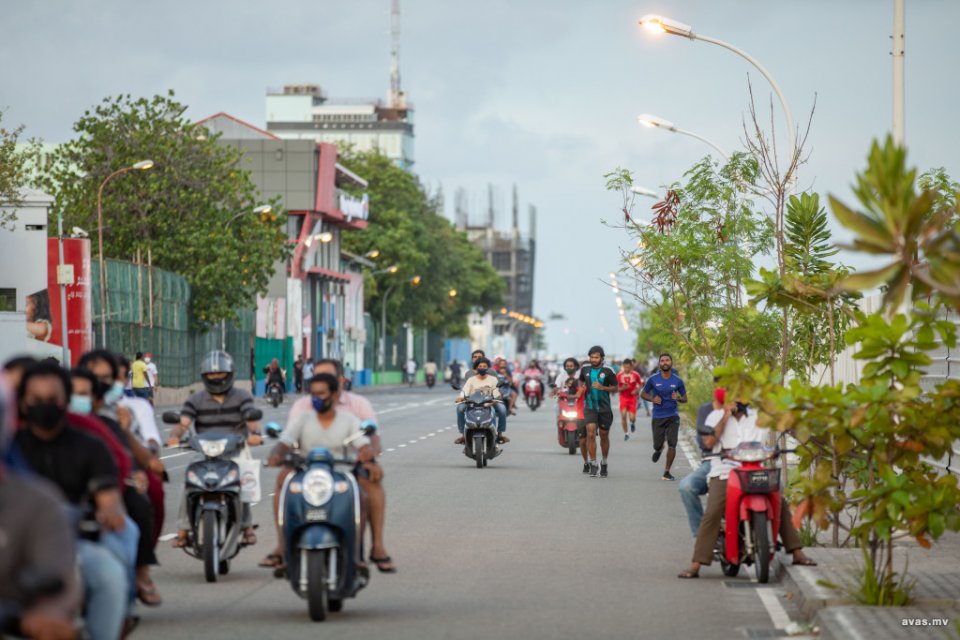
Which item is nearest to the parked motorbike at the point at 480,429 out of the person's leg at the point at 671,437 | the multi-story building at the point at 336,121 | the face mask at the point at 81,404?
the person's leg at the point at 671,437

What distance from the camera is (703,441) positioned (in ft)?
41.3

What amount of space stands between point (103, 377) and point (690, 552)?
6964mm

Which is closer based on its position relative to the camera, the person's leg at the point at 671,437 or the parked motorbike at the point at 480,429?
the person's leg at the point at 671,437

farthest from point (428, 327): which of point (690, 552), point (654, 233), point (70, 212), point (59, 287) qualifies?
point (690, 552)

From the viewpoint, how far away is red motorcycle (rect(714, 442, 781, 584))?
12.4 meters

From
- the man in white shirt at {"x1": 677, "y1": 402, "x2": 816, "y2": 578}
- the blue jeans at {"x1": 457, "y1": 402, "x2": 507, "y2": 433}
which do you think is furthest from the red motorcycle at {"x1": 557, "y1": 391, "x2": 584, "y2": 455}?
the man in white shirt at {"x1": 677, "y1": 402, "x2": 816, "y2": 578}

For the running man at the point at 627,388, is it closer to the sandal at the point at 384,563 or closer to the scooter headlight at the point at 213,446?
the scooter headlight at the point at 213,446

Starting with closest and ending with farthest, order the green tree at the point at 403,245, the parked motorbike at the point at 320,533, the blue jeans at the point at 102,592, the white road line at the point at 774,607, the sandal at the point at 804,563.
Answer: the blue jeans at the point at 102,592, the parked motorbike at the point at 320,533, the white road line at the point at 774,607, the sandal at the point at 804,563, the green tree at the point at 403,245

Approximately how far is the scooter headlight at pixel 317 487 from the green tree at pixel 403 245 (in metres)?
93.0

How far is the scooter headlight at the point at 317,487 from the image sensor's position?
10328 mm

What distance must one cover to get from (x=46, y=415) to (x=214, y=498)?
5722mm

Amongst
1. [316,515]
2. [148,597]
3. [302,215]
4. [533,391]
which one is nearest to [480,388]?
[316,515]

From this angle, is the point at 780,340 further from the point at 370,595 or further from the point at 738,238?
the point at 370,595

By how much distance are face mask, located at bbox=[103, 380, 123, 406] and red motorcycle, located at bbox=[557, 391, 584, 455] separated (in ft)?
68.0
